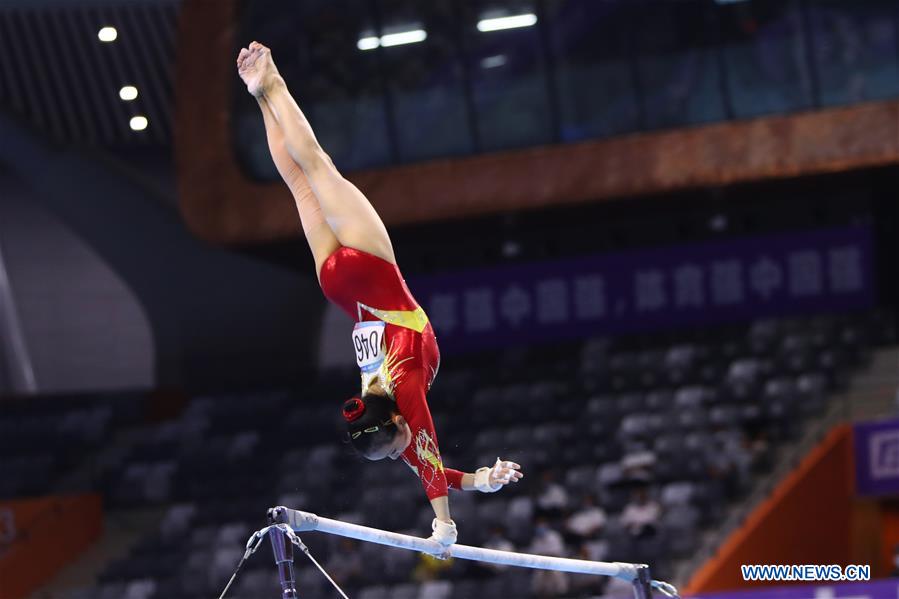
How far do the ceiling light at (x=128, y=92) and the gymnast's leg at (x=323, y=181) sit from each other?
1274 centimetres

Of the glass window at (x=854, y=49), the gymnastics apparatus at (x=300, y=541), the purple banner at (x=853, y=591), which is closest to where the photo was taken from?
the gymnastics apparatus at (x=300, y=541)

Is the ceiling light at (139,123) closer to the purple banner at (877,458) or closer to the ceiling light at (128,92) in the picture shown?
the ceiling light at (128,92)

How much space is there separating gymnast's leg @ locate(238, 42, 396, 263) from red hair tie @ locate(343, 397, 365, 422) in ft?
2.21

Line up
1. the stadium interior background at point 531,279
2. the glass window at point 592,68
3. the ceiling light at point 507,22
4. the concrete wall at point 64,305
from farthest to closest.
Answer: the concrete wall at point 64,305 < the ceiling light at point 507,22 < the glass window at point 592,68 < the stadium interior background at point 531,279

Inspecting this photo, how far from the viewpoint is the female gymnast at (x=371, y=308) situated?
589 centimetres

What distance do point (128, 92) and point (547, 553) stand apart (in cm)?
954

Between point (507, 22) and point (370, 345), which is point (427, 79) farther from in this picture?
point (370, 345)

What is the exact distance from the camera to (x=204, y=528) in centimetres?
1412

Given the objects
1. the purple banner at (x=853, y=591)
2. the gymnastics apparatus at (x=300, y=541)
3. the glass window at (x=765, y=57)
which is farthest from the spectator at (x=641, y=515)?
the gymnastics apparatus at (x=300, y=541)

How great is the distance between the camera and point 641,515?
12.0m

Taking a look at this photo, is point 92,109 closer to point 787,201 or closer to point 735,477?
point 787,201

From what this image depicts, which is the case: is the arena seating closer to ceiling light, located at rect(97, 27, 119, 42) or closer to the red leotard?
ceiling light, located at rect(97, 27, 119, 42)

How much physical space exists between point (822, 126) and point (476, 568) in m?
5.72

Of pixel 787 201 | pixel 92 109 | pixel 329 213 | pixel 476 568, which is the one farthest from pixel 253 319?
pixel 329 213
